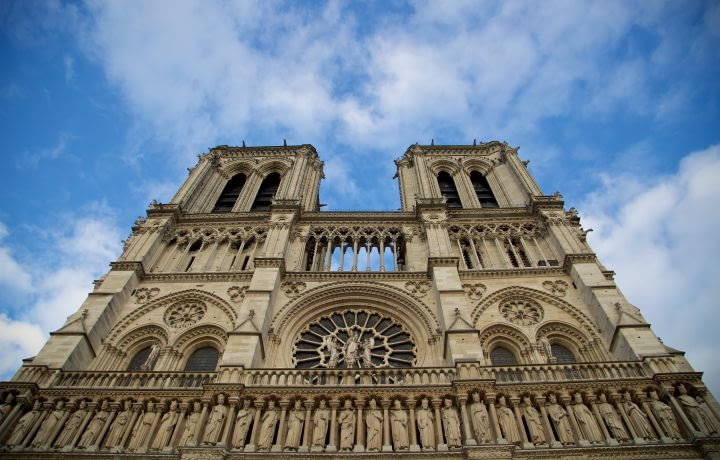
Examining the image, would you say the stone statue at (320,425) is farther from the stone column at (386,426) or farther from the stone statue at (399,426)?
the stone statue at (399,426)

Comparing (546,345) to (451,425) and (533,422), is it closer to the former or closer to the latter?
(533,422)

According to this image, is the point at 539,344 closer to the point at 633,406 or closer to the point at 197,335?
the point at 633,406

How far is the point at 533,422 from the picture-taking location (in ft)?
39.0

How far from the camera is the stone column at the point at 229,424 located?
1126 cm

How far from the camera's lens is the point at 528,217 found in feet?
70.7

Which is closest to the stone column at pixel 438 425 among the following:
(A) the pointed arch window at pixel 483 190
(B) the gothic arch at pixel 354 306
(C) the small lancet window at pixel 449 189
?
(B) the gothic arch at pixel 354 306

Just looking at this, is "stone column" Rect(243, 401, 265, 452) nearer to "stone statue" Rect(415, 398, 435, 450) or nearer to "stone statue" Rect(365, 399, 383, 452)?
"stone statue" Rect(365, 399, 383, 452)

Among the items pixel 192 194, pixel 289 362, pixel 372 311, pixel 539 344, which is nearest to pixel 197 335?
pixel 289 362

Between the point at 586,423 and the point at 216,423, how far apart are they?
28.2 ft

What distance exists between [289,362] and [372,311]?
3528mm

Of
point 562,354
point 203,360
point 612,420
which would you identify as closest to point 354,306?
point 203,360

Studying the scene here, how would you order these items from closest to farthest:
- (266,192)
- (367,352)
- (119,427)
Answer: (119,427)
(367,352)
(266,192)

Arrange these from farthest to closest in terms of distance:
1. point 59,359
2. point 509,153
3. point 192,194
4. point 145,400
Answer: point 509,153, point 192,194, point 59,359, point 145,400

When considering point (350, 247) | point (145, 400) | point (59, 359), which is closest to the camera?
point (145, 400)
